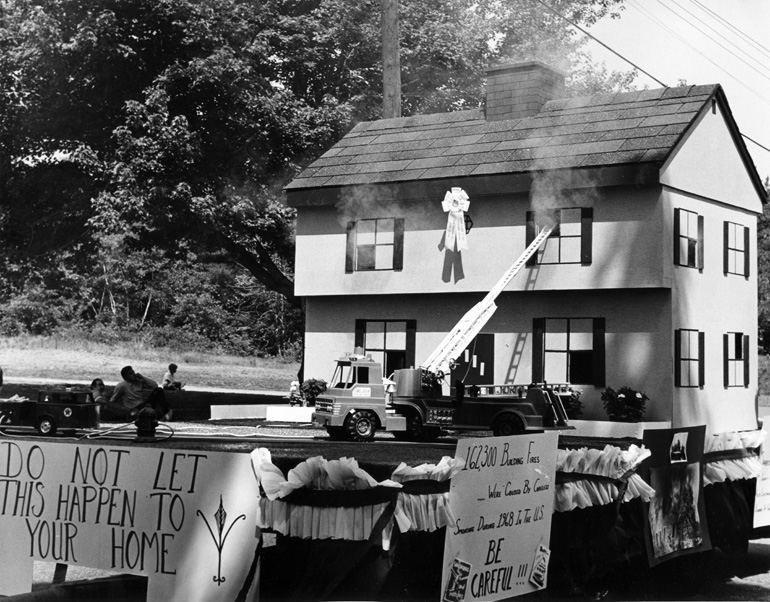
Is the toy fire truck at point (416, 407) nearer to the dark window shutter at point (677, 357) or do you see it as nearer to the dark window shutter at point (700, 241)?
the dark window shutter at point (677, 357)

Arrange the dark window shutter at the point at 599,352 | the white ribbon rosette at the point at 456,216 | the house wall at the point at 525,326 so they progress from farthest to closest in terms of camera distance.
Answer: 1. the white ribbon rosette at the point at 456,216
2. the dark window shutter at the point at 599,352
3. the house wall at the point at 525,326

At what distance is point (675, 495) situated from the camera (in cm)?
590

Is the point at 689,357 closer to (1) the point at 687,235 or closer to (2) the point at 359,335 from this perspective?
(1) the point at 687,235

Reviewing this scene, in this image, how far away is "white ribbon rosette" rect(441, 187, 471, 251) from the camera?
1847 centimetres

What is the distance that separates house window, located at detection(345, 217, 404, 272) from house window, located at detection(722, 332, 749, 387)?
19.2 feet

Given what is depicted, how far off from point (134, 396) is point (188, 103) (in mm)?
7426

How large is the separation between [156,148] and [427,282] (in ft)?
18.2

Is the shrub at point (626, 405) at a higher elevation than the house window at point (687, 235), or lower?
lower

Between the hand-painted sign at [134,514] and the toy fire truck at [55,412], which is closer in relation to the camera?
the hand-painted sign at [134,514]

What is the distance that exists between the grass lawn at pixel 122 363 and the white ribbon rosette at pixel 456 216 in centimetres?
422

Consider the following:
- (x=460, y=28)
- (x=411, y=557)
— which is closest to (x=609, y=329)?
(x=460, y=28)

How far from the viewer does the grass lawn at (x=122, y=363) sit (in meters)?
16.7

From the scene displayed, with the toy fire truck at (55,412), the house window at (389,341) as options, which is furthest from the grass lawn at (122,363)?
the house window at (389,341)

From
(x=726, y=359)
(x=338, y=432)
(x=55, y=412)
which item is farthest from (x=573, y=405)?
(x=55, y=412)
